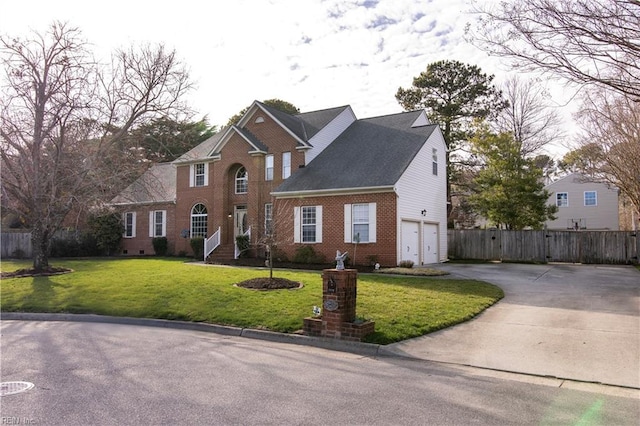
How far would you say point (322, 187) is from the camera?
21.8 meters

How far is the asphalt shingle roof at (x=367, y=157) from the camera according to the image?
20984mm

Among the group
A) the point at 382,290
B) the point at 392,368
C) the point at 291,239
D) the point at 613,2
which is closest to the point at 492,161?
the point at 291,239

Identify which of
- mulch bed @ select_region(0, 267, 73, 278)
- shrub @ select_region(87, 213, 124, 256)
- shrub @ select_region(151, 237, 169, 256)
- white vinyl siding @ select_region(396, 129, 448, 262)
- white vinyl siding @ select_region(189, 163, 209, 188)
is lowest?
mulch bed @ select_region(0, 267, 73, 278)

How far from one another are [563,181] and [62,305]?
136 ft

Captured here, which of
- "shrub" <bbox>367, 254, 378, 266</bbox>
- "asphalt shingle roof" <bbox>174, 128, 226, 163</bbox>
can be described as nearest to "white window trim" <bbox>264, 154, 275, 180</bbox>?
"asphalt shingle roof" <bbox>174, 128, 226, 163</bbox>

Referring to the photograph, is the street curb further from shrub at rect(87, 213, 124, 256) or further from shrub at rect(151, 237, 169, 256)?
shrub at rect(87, 213, 124, 256)

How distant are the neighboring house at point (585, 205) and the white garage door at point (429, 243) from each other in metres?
20.5

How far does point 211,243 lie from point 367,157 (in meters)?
9.95

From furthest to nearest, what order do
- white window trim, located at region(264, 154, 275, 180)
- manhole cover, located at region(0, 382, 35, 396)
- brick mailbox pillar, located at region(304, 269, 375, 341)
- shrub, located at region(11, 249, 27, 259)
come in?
1. shrub, located at region(11, 249, 27, 259)
2. white window trim, located at region(264, 154, 275, 180)
3. brick mailbox pillar, located at region(304, 269, 375, 341)
4. manhole cover, located at region(0, 382, 35, 396)

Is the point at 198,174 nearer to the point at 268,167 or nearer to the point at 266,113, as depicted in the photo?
the point at 268,167

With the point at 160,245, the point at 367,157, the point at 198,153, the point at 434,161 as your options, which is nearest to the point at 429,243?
the point at 434,161

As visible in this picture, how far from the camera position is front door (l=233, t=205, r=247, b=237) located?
2683 centimetres

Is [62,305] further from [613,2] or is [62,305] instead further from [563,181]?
[563,181]

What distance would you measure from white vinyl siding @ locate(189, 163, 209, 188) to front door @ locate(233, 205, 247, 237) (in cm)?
316
